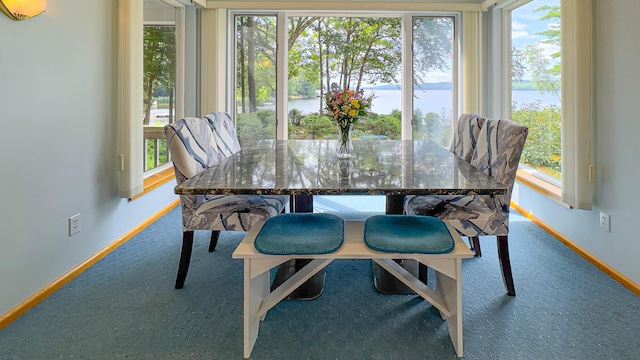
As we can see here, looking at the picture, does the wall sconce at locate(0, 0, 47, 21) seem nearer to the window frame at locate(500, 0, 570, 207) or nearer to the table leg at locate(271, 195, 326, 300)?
the table leg at locate(271, 195, 326, 300)

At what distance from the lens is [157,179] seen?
3.27 m

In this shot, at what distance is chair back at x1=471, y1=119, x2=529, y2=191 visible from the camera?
6.07ft

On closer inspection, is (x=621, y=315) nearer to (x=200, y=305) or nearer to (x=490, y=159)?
(x=490, y=159)

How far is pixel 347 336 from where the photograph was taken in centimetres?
160

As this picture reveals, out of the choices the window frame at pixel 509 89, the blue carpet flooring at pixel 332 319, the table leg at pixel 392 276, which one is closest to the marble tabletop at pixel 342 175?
the table leg at pixel 392 276

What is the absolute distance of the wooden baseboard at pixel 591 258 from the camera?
202cm

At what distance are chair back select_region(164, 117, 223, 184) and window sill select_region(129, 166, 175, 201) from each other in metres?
0.85

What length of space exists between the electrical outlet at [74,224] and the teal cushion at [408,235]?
174 cm

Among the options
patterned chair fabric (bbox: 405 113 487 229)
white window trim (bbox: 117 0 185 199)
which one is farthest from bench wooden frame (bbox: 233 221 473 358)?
white window trim (bbox: 117 0 185 199)

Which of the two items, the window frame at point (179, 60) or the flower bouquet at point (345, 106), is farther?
the window frame at point (179, 60)

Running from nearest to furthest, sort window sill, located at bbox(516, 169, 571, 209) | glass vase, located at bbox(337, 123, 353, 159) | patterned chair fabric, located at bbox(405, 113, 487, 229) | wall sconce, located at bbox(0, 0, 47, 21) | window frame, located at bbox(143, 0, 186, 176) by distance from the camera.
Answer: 1. wall sconce, located at bbox(0, 0, 47, 21)
2. patterned chair fabric, located at bbox(405, 113, 487, 229)
3. glass vase, located at bbox(337, 123, 353, 159)
4. window sill, located at bbox(516, 169, 571, 209)
5. window frame, located at bbox(143, 0, 186, 176)

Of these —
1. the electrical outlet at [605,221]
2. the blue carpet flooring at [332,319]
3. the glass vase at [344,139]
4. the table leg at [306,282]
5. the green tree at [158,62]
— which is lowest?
the blue carpet flooring at [332,319]

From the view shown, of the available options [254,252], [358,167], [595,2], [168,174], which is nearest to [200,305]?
[254,252]

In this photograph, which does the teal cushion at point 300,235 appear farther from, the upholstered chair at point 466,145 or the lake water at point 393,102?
the lake water at point 393,102
